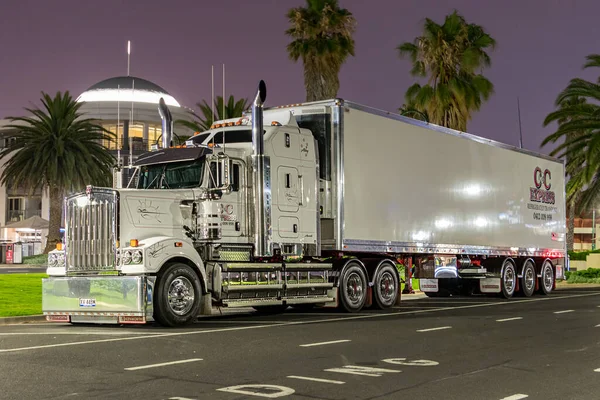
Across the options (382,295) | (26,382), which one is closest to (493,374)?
(26,382)

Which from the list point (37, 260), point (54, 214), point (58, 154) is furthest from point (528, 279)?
point (37, 260)

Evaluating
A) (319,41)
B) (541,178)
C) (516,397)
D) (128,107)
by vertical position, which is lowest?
(516,397)

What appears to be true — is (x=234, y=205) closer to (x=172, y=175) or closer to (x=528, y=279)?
(x=172, y=175)

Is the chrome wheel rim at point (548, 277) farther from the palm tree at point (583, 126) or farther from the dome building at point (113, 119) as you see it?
the dome building at point (113, 119)

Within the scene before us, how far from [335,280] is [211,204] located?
4018 mm

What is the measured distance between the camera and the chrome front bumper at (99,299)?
14500mm

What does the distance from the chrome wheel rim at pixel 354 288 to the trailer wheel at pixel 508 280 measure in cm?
709

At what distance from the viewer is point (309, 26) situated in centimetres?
3984

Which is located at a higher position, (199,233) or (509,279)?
(199,233)

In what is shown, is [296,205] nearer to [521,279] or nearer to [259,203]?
[259,203]

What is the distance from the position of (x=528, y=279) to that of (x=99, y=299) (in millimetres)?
15702

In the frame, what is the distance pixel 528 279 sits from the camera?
26641 mm

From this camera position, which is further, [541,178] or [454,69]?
[454,69]

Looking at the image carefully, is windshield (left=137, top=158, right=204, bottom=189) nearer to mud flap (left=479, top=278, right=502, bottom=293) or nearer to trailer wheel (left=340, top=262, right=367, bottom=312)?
trailer wheel (left=340, top=262, right=367, bottom=312)
